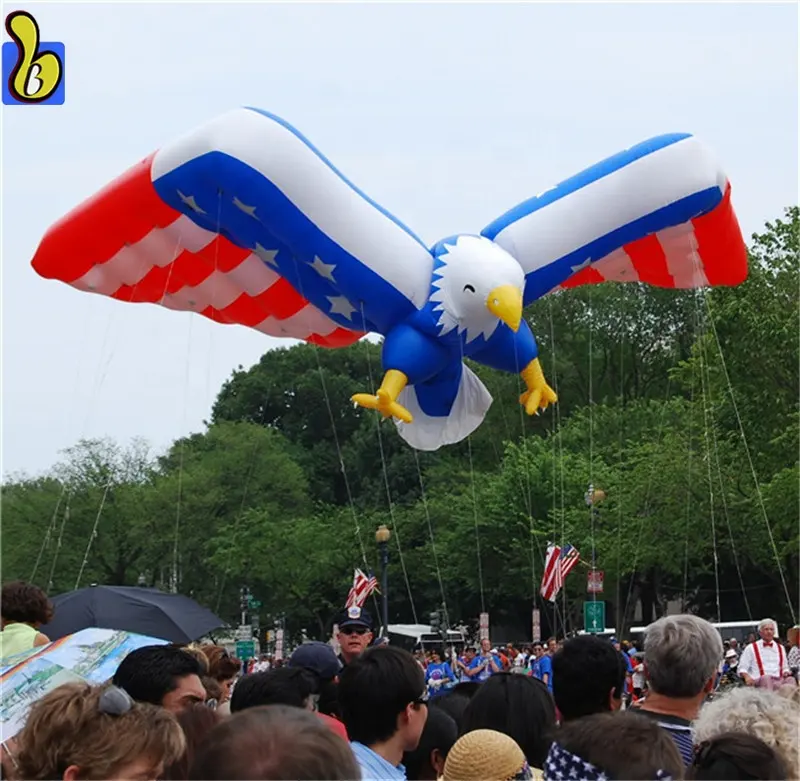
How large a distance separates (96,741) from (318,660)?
3.33m

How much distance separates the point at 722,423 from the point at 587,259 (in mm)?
20086

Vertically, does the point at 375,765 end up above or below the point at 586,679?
below

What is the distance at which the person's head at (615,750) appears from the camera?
3025 mm

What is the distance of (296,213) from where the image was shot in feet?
36.1

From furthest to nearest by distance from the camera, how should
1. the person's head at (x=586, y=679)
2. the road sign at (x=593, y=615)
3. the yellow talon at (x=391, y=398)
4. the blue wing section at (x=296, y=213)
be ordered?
the road sign at (x=593, y=615) → the yellow talon at (x=391, y=398) → the blue wing section at (x=296, y=213) → the person's head at (x=586, y=679)

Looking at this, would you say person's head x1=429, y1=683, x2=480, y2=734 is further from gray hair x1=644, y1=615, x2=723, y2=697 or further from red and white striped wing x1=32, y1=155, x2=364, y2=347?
red and white striped wing x1=32, y1=155, x2=364, y2=347

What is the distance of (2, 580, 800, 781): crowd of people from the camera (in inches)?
96.3

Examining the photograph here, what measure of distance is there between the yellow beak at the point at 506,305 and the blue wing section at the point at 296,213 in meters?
0.59

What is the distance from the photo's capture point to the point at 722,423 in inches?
1240

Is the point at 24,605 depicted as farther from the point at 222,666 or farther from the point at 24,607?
the point at 222,666

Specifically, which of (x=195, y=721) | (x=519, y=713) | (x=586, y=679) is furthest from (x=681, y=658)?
(x=195, y=721)

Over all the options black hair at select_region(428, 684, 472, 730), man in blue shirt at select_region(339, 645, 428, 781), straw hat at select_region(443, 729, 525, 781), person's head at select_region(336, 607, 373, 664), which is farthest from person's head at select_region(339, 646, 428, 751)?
person's head at select_region(336, 607, 373, 664)

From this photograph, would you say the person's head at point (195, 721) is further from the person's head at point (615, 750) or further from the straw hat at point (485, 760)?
the person's head at point (615, 750)

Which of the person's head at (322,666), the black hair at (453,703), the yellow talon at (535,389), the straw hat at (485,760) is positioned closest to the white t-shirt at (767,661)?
the yellow talon at (535,389)
